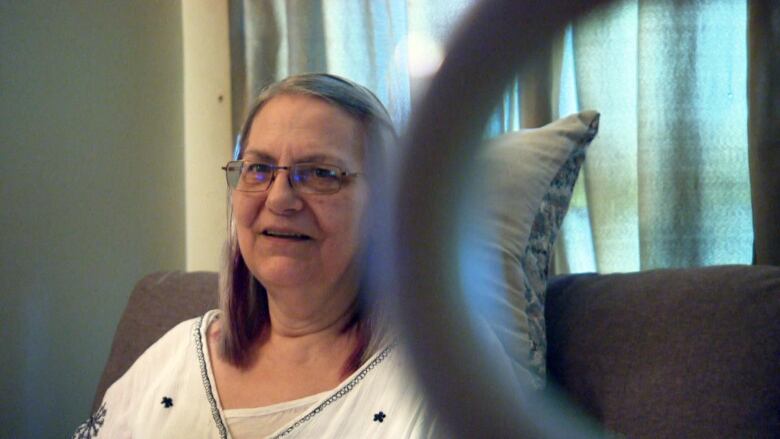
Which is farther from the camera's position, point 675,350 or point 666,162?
point 666,162

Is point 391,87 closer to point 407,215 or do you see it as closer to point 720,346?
point 720,346

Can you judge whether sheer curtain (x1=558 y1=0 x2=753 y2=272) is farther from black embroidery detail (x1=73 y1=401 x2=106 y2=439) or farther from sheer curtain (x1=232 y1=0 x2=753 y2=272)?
black embroidery detail (x1=73 y1=401 x2=106 y2=439)

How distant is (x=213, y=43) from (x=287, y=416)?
1.11m

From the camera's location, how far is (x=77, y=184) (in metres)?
1.59

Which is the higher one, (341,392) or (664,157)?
(664,157)

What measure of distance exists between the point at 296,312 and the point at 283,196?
168mm

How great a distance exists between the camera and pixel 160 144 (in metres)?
1.77

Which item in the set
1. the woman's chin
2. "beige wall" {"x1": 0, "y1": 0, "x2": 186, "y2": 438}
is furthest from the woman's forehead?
"beige wall" {"x1": 0, "y1": 0, "x2": 186, "y2": 438}

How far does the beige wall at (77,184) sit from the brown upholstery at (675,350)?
104 centimetres

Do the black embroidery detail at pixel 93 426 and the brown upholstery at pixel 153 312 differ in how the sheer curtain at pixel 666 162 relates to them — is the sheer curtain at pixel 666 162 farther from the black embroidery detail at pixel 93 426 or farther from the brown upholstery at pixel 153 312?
the black embroidery detail at pixel 93 426

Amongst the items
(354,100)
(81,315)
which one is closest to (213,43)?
(81,315)

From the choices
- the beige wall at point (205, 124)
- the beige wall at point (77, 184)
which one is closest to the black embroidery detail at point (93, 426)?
the beige wall at point (77, 184)

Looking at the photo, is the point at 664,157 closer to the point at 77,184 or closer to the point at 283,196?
the point at 283,196

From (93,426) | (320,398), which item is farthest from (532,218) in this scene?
(93,426)
